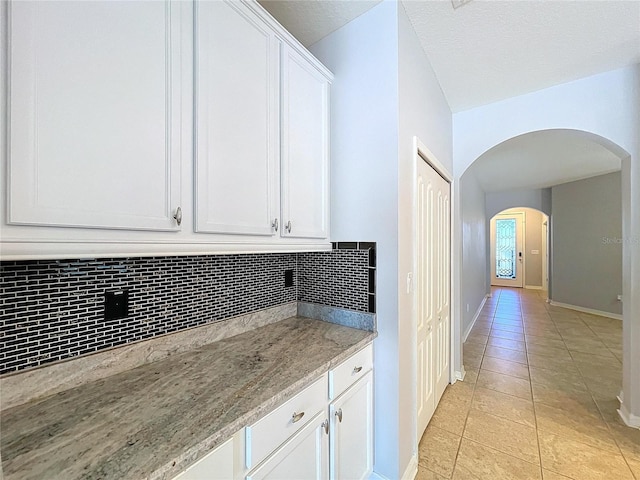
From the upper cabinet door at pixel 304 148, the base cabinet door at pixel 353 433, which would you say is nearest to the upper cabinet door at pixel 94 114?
the upper cabinet door at pixel 304 148

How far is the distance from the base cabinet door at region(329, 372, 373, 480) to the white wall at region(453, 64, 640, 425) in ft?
6.91

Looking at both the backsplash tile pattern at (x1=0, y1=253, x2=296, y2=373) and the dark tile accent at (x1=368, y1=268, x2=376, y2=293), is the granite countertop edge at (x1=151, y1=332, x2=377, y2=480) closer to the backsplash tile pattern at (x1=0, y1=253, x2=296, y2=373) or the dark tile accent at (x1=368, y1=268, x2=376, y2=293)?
the dark tile accent at (x1=368, y1=268, x2=376, y2=293)

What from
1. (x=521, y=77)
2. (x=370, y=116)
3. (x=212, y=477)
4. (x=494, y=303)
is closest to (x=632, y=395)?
(x=521, y=77)

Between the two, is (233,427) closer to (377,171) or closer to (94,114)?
(94,114)

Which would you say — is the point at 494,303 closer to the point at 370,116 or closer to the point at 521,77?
the point at 521,77

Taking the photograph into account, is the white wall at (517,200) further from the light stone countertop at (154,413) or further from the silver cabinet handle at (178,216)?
the silver cabinet handle at (178,216)

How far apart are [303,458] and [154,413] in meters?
0.59

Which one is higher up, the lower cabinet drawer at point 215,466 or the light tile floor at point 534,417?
A: the lower cabinet drawer at point 215,466

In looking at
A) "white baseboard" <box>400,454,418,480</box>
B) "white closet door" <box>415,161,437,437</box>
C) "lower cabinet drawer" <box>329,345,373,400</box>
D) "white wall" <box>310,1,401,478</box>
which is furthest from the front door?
"lower cabinet drawer" <box>329,345,373,400</box>

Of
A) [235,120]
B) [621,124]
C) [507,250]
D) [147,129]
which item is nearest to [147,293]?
[147,129]

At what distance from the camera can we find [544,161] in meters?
4.23

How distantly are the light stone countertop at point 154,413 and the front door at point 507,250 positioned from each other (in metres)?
9.74

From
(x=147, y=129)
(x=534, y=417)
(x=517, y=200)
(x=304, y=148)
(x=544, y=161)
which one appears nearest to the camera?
(x=147, y=129)

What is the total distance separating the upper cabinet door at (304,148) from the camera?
4.53 ft
